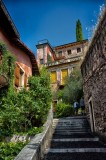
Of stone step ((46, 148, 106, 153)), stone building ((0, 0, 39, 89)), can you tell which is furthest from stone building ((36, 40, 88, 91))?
stone step ((46, 148, 106, 153))

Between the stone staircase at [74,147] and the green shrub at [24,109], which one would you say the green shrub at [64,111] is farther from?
the green shrub at [24,109]

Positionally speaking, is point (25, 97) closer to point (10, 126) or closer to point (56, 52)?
point (10, 126)

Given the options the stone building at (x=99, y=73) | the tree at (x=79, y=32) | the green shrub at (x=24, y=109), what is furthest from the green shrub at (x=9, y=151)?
the tree at (x=79, y=32)

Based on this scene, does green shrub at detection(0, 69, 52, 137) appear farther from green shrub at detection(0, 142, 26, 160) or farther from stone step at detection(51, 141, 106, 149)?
stone step at detection(51, 141, 106, 149)

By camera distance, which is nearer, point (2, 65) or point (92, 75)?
point (92, 75)

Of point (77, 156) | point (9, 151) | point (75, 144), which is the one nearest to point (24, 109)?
point (9, 151)

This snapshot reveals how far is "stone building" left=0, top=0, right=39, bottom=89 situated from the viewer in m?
10.9

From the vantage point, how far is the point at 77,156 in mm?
6281

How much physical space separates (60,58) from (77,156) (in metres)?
30.3

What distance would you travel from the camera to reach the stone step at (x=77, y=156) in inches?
239

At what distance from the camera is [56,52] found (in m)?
38.3

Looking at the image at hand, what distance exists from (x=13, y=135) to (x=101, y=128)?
418 cm

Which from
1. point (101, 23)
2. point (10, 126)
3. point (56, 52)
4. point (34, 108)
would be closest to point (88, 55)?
point (101, 23)

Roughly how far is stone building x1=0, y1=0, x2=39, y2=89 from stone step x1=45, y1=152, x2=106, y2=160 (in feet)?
15.0
